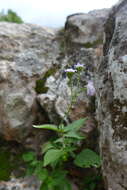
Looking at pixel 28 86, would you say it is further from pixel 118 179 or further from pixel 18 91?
pixel 118 179

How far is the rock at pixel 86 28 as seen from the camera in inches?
107

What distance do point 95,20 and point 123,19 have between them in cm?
123

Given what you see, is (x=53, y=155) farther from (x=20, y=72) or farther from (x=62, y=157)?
(x=20, y=72)

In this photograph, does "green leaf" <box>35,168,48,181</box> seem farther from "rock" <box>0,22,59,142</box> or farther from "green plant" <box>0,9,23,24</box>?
"green plant" <box>0,9,23,24</box>

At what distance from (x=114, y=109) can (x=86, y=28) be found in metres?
1.61

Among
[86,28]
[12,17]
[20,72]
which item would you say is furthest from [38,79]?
[12,17]

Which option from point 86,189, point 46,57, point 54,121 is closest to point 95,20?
point 46,57

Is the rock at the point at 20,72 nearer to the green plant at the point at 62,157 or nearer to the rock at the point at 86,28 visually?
the rock at the point at 86,28

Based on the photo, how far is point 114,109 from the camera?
1465 mm

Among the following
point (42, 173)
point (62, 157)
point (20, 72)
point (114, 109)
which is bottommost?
point (42, 173)

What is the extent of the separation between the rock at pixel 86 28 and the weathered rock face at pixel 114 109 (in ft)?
3.46

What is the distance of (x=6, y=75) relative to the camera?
8.03 ft

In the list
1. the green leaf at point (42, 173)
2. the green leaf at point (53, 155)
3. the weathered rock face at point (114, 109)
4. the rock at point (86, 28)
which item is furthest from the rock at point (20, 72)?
the weathered rock face at point (114, 109)

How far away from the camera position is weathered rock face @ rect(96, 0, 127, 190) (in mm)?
1395
